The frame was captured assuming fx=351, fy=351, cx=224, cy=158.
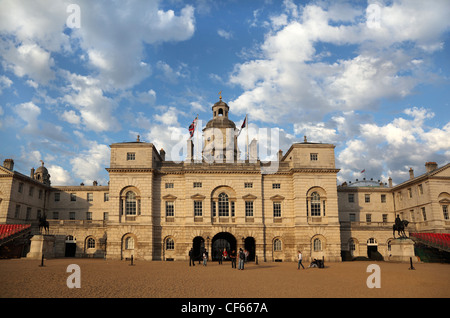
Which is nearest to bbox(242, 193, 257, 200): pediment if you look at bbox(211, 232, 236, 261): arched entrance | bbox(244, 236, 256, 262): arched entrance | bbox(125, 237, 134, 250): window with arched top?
bbox(244, 236, 256, 262): arched entrance

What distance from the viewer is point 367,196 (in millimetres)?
55281

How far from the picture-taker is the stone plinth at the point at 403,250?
36844 millimetres

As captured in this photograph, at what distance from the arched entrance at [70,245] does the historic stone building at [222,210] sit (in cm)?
13

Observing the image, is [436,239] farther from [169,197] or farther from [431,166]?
[169,197]

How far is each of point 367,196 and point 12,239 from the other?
1935 inches

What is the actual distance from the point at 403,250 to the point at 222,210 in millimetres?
20946

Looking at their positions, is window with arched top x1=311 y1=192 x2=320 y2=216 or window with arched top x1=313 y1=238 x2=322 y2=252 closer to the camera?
window with arched top x1=313 y1=238 x2=322 y2=252

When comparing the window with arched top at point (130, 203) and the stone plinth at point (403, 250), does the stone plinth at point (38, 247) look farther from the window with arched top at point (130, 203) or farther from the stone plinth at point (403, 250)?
the stone plinth at point (403, 250)

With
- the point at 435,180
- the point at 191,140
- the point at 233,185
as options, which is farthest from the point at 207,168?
the point at 435,180

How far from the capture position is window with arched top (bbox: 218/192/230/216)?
44906 millimetres

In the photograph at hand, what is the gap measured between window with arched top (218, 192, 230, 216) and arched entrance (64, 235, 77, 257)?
20.3 m

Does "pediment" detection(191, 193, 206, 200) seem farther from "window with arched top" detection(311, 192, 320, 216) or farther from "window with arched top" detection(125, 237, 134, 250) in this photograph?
"window with arched top" detection(311, 192, 320, 216)

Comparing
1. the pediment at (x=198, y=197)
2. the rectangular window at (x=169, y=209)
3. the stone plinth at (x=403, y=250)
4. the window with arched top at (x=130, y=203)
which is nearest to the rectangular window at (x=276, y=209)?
the pediment at (x=198, y=197)

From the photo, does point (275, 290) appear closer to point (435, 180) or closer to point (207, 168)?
point (207, 168)
